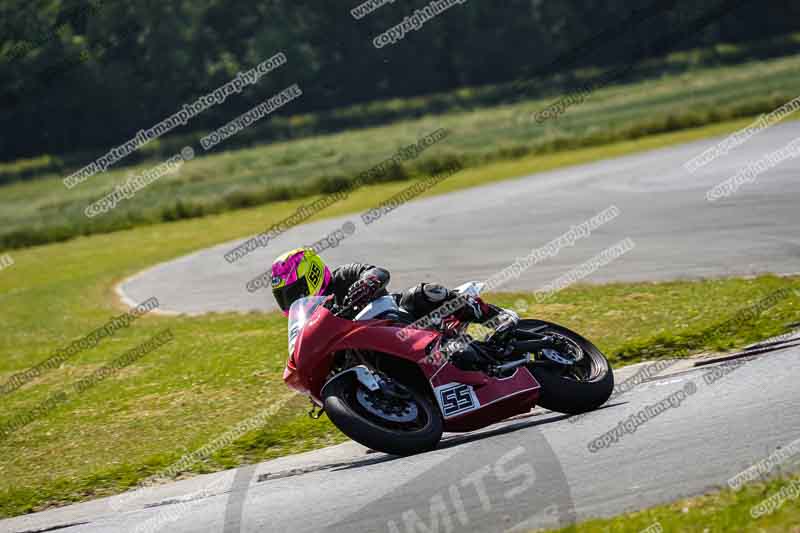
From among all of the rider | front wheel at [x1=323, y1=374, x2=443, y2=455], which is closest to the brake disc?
front wheel at [x1=323, y1=374, x2=443, y2=455]

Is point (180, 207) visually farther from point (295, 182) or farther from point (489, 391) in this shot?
point (489, 391)

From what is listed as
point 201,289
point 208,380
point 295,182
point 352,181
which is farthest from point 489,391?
point 295,182

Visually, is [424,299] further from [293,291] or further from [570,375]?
[570,375]

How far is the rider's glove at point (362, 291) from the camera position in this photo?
7637mm

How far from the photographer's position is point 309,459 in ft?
27.9

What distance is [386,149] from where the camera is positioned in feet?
179

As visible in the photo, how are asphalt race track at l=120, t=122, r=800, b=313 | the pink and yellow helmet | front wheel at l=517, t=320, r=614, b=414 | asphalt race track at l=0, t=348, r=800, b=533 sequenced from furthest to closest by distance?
asphalt race track at l=120, t=122, r=800, b=313 → the pink and yellow helmet → front wheel at l=517, t=320, r=614, b=414 → asphalt race track at l=0, t=348, r=800, b=533

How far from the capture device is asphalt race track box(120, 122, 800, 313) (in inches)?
617

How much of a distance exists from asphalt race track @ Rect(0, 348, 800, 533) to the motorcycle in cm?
18

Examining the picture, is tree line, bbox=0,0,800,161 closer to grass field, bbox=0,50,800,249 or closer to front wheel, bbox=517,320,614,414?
grass field, bbox=0,50,800,249

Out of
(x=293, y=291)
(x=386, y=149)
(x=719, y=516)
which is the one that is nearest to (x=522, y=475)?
(x=719, y=516)

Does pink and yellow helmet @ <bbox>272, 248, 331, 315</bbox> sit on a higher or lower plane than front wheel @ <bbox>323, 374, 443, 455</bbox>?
higher

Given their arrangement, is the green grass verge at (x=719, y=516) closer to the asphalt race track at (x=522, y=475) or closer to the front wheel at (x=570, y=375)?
the asphalt race track at (x=522, y=475)

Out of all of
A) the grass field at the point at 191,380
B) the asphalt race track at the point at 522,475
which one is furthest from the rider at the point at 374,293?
the grass field at the point at 191,380
